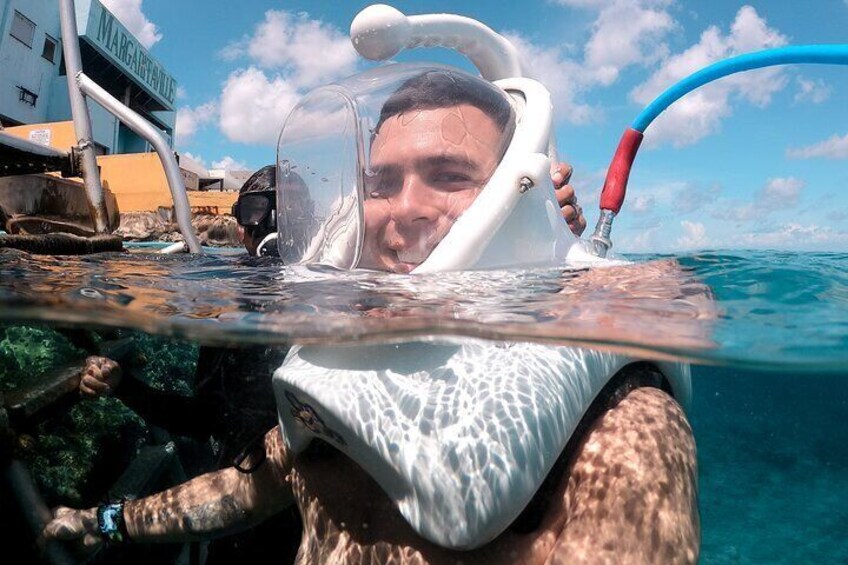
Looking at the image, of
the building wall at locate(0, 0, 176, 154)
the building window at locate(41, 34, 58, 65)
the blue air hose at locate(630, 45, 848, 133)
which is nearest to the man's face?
the blue air hose at locate(630, 45, 848, 133)

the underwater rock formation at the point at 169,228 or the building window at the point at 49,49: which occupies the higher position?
the building window at the point at 49,49

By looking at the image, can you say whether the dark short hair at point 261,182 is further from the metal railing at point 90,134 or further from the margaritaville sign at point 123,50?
the margaritaville sign at point 123,50

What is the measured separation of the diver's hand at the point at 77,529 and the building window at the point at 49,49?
4162 centimetres

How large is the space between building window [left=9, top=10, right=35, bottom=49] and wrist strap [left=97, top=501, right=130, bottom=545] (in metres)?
38.9

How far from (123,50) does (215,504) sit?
4723cm

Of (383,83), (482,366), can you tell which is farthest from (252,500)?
(383,83)

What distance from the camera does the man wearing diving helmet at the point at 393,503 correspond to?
5.01ft

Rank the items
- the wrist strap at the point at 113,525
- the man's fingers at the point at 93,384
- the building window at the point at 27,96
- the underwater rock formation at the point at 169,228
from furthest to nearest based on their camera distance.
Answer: the building window at the point at 27,96
the underwater rock formation at the point at 169,228
the man's fingers at the point at 93,384
the wrist strap at the point at 113,525

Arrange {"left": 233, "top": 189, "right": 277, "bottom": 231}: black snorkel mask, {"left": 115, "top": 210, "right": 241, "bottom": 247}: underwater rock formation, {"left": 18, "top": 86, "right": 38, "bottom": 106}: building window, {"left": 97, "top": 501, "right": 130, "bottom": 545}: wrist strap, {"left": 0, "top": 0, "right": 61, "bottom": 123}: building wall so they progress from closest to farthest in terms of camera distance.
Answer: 1. {"left": 97, "top": 501, "right": 130, "bottom": 545}: wrist strap
2. {"left": 233, "top": 189, "right": 277, "bottom": 231}: black snorkel mask
3. {"left": 115, "top": 210, "right": 241, "bottom": 247}: underwater rock formation
4. {"left": 0, "top": 0, "right": 61, "bottom": 123}: building wall
5. {"left": 18, "top": 86, "right": 38, "bottom": 106}: building window

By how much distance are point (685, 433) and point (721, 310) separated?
81cm

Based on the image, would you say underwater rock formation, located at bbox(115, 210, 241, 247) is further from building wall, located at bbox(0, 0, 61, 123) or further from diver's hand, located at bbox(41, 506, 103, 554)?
diver's hand, located at bbox(41, 506, 103, 554)

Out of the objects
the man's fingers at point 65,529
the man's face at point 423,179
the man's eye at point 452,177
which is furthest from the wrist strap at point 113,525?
the man's eye at point 452,177

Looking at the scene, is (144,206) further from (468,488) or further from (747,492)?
(468,488)

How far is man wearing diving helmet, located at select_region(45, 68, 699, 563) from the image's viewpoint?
1.53 metres
